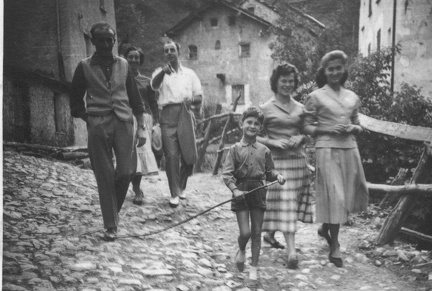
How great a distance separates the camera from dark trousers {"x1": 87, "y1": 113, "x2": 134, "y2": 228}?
3.78 meters

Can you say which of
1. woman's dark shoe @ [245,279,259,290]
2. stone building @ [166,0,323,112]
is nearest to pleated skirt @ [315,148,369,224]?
woman's dark shoe @ [245,279,259,290]

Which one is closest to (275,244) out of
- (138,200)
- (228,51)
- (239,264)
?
(239,264)

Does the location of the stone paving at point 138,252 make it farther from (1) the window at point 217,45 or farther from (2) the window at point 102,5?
(1) the window at point 217,45

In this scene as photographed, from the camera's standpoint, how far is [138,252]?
3.86 m

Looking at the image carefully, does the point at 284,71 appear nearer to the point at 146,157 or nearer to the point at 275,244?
the point at 275,244

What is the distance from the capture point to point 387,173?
22.1 feet

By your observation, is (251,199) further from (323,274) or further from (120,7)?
(120,7)

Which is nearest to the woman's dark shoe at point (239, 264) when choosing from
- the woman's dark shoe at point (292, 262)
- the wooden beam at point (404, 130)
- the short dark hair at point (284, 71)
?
the woman's dark shoe at point (292, 262)

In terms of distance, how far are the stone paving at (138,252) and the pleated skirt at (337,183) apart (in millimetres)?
493

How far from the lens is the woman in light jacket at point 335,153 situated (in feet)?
13.1

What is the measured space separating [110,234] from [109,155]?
67cm

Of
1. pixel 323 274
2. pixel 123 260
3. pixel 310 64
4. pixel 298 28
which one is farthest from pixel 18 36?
pixel 298 28

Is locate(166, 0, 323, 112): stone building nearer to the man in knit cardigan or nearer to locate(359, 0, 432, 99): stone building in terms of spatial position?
locate(359, 0, 432, 99): stone building

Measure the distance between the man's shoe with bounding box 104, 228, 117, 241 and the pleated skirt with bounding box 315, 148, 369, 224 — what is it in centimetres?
175
